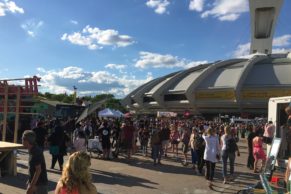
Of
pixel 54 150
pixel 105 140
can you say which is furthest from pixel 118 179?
pixel 105 140

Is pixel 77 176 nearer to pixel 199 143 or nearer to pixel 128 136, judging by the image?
pixel 199 143

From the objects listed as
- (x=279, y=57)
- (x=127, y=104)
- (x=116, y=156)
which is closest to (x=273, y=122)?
(x=116, y=156)

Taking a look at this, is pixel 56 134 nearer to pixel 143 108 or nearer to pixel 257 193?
pixel 257 193

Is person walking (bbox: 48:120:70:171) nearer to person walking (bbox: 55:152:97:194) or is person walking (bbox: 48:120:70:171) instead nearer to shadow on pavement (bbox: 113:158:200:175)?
shadow on pavement (bbox: 113:158:200:175)

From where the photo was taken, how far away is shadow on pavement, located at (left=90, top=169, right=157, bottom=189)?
37.9 feet

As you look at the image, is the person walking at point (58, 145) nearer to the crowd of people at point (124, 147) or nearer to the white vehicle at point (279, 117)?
the crowd of people at point (124, 147)

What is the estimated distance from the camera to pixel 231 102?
2815 inches

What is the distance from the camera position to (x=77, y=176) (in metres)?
4.08

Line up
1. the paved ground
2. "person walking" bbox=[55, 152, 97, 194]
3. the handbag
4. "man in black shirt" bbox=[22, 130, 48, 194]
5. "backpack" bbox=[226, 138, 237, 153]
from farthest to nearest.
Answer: the handbag < "backpack" bbox=[226, 138, 237, 153] < the paved ground < "man in black shirt" bbox=[22, 130, 48, 194] < "person walking" bbox=[55, 152, 97, 194]

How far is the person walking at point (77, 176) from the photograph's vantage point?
408 cm

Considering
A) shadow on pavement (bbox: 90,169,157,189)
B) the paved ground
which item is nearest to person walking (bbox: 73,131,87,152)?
the paved ground

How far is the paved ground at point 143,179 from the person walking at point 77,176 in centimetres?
618

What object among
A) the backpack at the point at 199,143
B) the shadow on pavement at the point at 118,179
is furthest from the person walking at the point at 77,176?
the backpack at the point at 199,143

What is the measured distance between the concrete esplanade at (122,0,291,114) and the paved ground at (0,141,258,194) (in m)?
56.5
